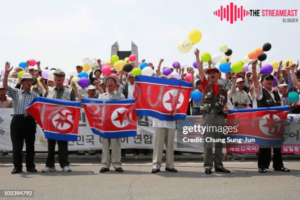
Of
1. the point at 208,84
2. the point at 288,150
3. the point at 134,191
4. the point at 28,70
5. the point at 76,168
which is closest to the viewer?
the point at 134,191

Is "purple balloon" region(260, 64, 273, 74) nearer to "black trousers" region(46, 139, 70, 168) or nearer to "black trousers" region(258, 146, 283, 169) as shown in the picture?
"black trousers" region(258, 146, 283, 169)

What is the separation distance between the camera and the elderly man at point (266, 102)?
8.31m

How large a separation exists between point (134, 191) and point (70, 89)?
3870 millimetres

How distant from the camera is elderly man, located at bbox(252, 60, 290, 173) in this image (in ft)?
27.3

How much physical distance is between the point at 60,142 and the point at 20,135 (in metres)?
0.88

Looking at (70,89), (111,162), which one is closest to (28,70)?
(70,89)

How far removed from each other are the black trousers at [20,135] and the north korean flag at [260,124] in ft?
14.6

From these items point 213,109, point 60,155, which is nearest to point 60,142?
point 60,155

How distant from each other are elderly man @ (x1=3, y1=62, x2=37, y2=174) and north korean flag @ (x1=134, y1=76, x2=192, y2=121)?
243 centimetres

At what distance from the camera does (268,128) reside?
8.77m

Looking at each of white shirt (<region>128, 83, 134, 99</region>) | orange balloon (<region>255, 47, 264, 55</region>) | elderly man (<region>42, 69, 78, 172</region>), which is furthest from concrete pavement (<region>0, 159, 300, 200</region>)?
orange balloon (<region>255, 47, 264, 55</region>)

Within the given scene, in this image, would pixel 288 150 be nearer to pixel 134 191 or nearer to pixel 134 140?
pixel 134 140

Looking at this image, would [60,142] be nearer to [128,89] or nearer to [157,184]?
[157,184]

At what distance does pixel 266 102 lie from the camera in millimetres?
8648
